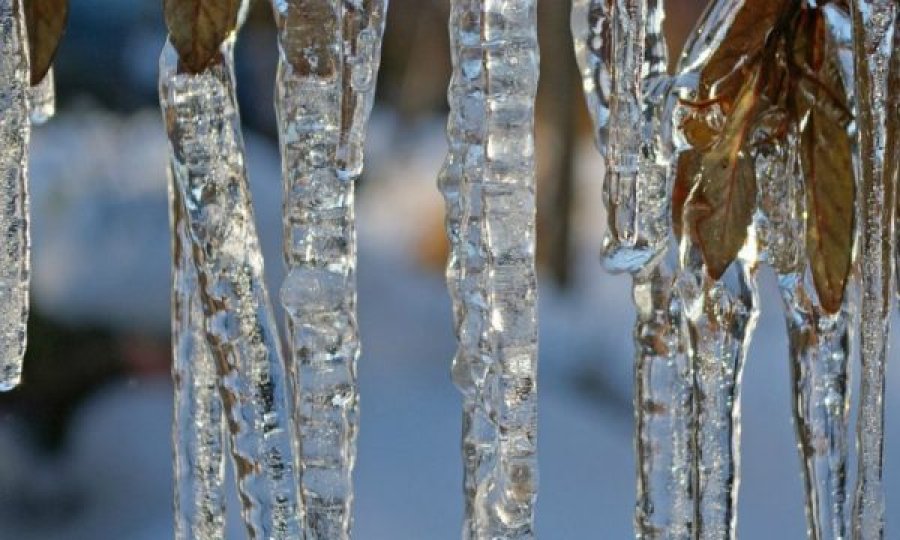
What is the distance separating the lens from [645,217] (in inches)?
18.5

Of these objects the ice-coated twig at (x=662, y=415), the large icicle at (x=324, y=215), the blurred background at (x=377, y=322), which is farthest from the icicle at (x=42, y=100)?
the blurred background at (x=377, y=322)

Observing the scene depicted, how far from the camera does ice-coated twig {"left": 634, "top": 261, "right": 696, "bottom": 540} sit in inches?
19.9

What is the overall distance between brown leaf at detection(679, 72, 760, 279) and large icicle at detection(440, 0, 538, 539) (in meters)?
0.08

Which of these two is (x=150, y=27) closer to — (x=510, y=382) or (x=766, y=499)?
(x=766, y=499)

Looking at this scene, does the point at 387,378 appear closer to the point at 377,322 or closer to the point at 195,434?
the point at 377,322

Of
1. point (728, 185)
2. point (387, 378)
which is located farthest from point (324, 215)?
point (387, 378)

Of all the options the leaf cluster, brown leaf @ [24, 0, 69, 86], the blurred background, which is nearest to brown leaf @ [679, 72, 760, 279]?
the leaf cluster

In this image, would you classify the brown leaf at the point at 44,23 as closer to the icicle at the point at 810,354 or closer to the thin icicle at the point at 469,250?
the thin icicle at the point at 469,250

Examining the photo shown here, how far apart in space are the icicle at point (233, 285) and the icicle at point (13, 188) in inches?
2.8

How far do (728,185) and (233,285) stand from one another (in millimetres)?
208

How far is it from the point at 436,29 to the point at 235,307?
2.82 metres

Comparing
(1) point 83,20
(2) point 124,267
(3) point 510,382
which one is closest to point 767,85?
(3) point 510,382

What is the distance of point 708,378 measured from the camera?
0.52m

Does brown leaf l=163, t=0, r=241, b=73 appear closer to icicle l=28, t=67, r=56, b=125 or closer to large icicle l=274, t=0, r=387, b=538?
large icicle l=274, t=0, r=387, b=538
